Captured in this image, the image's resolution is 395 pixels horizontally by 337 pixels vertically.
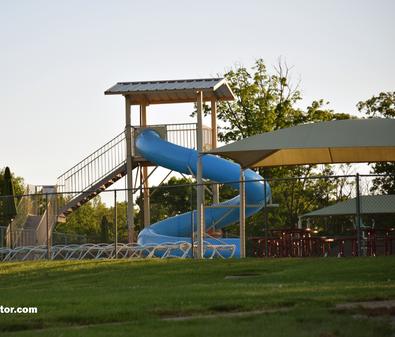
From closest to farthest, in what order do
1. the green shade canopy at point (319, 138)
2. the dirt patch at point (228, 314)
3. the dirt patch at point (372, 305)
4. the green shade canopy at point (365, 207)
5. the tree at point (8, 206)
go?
the dirt patch at point (228, 314) < the dirt patch at point (372, 305) < the green shade canopy at point (319, 138) < the green shade canopy at point (365, 207) < the tree at point (8, 206)

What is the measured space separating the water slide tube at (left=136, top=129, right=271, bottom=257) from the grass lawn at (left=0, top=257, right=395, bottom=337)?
14523mm

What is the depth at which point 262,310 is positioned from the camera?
47.8 ft

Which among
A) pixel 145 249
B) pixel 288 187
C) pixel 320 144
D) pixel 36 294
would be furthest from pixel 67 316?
pixel 288 187

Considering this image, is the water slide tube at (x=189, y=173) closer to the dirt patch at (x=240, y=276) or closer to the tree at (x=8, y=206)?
the tree at (x=8, y=206)

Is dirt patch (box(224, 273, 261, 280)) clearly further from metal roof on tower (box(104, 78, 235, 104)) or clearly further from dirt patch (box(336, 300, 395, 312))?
metal roof on tower (box(104, 78, 235, 104))

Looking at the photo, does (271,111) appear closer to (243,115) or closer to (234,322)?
(243,115)

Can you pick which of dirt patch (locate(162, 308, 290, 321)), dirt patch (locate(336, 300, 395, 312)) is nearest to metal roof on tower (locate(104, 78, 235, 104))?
dirt patch (locate(336, 300, 395, 312))

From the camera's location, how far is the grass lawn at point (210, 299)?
12797mm

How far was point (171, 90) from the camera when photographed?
1590 inches

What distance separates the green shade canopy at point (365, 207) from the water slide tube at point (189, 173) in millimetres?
7089

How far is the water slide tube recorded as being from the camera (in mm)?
40156

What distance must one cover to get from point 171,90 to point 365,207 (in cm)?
1094

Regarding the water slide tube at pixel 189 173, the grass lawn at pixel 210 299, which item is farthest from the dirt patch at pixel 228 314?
the water slide tube at pixel 189 173

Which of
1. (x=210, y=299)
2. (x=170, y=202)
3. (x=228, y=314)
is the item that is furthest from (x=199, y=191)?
(x=170, y=202)
